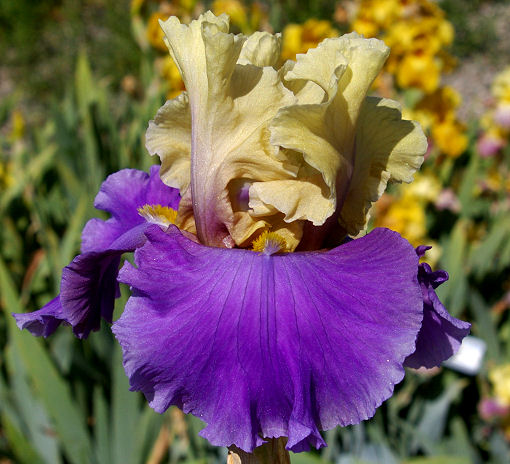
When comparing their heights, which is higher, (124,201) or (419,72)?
(124,201)

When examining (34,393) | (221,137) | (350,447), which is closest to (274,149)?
(221,137)

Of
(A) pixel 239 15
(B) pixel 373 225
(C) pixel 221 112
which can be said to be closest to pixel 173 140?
(C) pixel 221 112

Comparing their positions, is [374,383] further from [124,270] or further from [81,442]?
[81,442]

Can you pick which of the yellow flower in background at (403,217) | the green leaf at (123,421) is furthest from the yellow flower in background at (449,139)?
the green leaf at (123,421)

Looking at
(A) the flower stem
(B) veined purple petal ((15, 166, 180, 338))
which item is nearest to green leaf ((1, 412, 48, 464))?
(B) veined purple petal ((15, 166, 180, 338))

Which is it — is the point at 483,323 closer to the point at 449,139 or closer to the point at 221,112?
the point at 449,139

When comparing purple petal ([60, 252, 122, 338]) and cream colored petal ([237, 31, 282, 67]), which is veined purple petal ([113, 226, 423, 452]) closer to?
purple petal ([60, 252, 122, 338])
